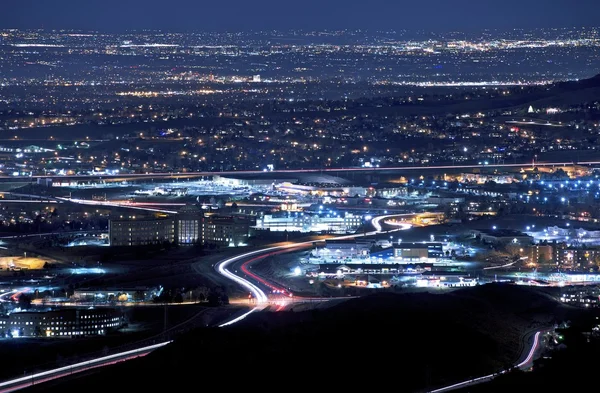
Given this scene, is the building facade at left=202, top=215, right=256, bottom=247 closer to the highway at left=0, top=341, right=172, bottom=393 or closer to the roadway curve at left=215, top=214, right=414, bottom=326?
the roadway curve at left=215, top=214, right=414, bottom=326

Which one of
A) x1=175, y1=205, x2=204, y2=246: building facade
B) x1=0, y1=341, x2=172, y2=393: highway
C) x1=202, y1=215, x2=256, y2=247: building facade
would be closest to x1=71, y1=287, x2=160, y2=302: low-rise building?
x1=0, y1=341, x2=172, y2=393: highway

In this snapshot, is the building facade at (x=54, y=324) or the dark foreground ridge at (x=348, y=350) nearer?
the dark foreground ridge at (x=348, y=350)

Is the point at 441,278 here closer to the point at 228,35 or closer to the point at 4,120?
the point at 4,120

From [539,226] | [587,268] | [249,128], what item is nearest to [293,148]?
[249,128]

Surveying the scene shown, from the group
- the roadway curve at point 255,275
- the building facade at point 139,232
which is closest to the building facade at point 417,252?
the roadway curve at point 255,275

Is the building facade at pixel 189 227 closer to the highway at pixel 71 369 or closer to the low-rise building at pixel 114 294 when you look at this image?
the low-rise building at pixel 114 294

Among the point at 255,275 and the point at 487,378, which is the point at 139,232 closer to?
the point at 255,275

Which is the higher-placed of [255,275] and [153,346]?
[255,275]

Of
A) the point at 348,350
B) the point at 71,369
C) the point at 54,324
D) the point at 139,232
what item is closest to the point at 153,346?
the point at 71,369
